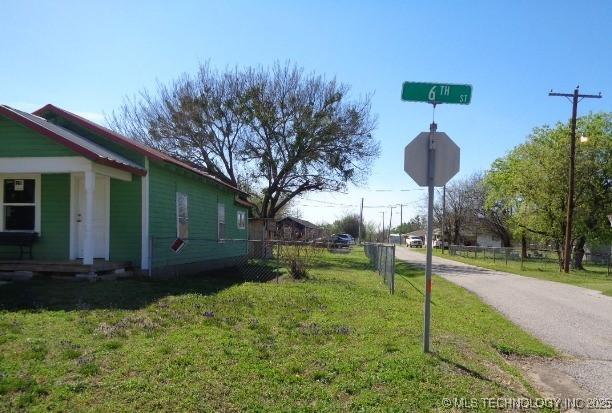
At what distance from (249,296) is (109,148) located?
6242mm

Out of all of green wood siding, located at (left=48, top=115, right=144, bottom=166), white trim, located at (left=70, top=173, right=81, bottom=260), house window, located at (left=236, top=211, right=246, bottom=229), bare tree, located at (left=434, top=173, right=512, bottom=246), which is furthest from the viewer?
bare tree, located at (left=434, top=173, right=512, bottom=246)

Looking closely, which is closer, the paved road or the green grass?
the paved road

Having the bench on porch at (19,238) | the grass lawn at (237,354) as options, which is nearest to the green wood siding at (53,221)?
the bench on porch at (19,238)

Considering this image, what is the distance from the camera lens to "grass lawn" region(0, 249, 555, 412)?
4680 mm

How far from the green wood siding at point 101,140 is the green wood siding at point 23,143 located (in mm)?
1981

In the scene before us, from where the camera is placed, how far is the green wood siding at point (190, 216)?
14.3 m

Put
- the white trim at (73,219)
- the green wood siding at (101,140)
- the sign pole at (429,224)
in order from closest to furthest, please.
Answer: the sign pole at (429,224) → the white trim at (73,219) → the green wood siding at (101,140)

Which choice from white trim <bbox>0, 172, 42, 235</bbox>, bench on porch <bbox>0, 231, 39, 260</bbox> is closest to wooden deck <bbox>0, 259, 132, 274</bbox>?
bench on porch <bbox>0, 231, 39, 260</bbox>

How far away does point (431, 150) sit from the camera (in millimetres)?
6512

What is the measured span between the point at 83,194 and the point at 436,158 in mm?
10029

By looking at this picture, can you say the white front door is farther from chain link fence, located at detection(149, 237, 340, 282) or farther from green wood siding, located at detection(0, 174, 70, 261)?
chain link fence, located at detection(149, 237, 340, 282)

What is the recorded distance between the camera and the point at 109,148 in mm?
14156

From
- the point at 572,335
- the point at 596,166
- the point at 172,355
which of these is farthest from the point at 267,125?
the point at 172,355

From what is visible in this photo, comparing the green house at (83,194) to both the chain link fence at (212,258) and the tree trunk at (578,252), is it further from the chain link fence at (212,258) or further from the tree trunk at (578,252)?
the tree trunk at (578,252)
